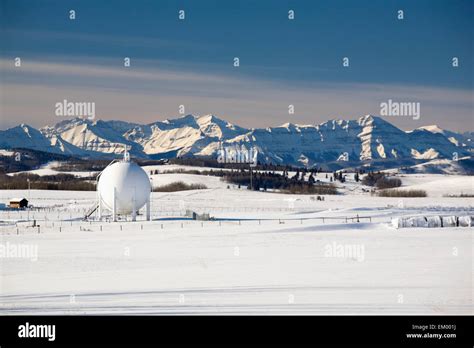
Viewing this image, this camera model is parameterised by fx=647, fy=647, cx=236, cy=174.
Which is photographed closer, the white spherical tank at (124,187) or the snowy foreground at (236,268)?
the snowy foreground at (236,268)

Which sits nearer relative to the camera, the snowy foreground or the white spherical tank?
the snowy foreground

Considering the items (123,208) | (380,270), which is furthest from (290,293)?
(123,208)

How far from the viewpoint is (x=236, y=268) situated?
108 feet

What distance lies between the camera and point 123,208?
62.5 metres

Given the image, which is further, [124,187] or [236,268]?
[124,187]

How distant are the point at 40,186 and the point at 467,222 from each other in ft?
328

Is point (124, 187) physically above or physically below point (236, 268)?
above

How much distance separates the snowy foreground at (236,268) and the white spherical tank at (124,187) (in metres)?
2.83

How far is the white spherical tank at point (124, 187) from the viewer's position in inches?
2411

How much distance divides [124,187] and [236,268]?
30588 millimetres

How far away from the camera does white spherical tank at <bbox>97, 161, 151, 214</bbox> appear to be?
61250 millimetres

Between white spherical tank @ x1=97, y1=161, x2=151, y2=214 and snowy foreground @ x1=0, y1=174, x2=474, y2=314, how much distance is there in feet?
9.30

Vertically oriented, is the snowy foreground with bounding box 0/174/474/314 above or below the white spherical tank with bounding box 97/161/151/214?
below

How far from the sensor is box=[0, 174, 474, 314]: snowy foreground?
23.6 metres
